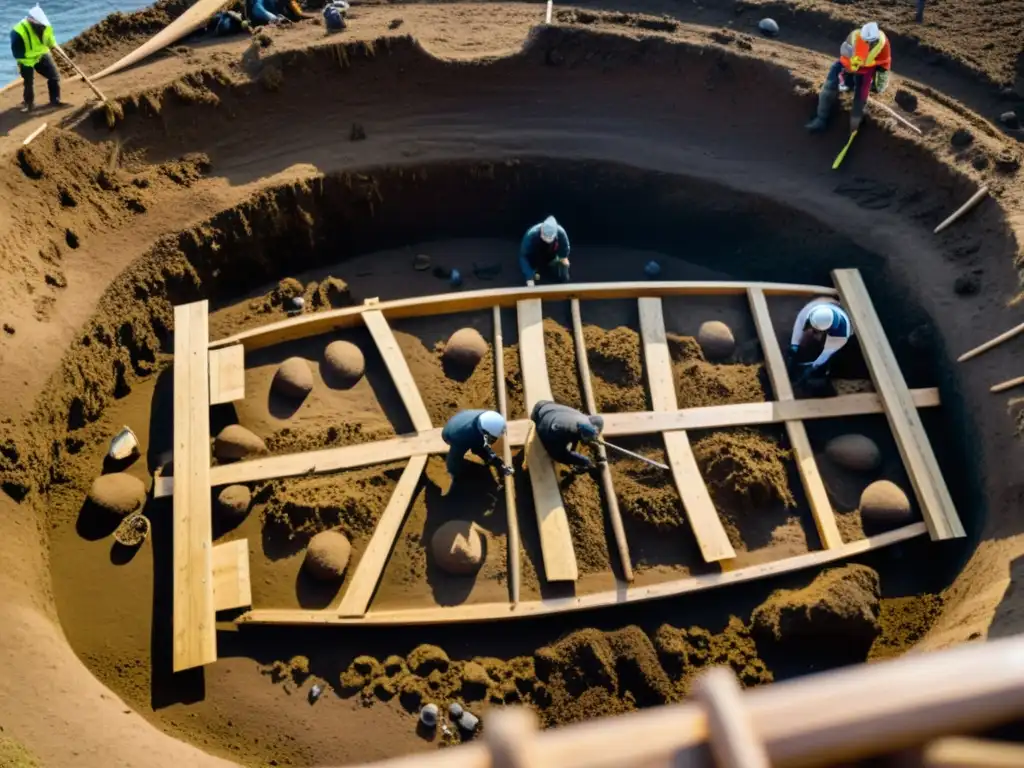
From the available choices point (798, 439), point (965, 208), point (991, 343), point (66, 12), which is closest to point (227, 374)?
point (798, 439)

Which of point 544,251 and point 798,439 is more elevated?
point 544,251

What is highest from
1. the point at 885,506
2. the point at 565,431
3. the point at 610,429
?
the point at 610,429

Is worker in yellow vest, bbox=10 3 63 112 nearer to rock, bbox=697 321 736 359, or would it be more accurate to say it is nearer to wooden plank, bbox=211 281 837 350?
wooden plank, bbox=211 281 837 350

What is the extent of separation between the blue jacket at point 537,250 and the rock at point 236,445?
3.46 meters

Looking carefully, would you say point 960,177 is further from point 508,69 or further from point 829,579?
point 508,69

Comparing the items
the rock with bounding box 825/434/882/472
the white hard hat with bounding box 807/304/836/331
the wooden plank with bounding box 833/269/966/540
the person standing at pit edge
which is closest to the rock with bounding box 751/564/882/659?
the wooden plank with bounding box 833/269/966/540

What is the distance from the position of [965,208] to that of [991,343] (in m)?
1.83

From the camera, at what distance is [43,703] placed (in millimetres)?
5422

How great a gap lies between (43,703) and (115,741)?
627 mm

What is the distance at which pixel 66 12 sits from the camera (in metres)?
15.4

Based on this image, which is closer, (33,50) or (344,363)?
(344,363)

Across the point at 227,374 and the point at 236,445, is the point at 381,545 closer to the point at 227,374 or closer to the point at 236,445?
the point at 236,445

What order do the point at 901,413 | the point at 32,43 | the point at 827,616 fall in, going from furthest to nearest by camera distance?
the point at 32,43
the point at 901,413
the point at 827,616

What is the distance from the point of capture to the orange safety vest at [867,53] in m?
8.48
